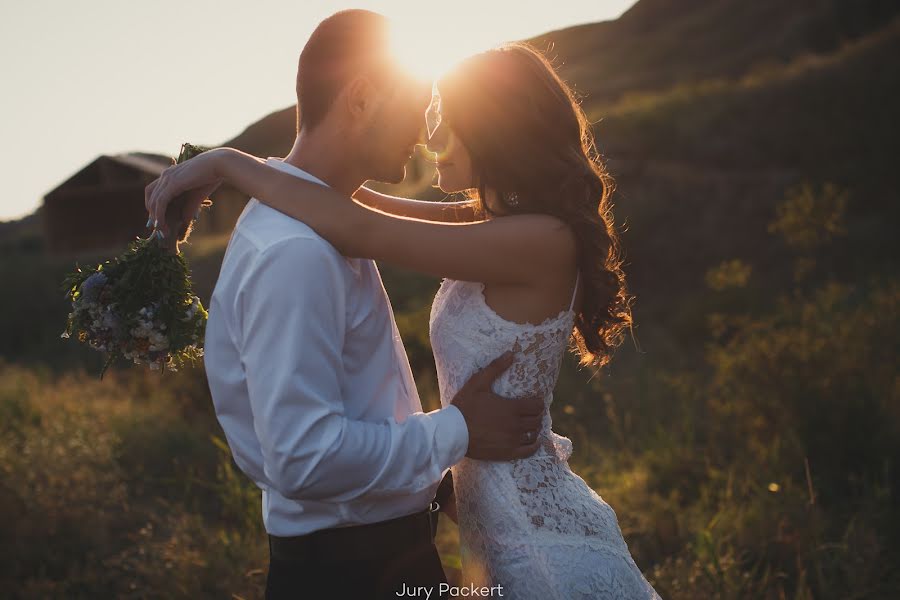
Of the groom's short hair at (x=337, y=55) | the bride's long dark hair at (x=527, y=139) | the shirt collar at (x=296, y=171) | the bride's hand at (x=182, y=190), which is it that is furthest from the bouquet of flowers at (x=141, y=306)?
the bride's long dark hair at (x=527, y=139)

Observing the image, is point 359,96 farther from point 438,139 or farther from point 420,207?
point 420,207

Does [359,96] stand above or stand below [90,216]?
above

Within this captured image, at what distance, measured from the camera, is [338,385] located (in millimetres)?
1829

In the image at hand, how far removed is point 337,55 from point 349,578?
4.77 feet

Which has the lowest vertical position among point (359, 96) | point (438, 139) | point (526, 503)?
point (526, 503)

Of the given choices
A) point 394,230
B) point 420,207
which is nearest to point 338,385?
point 394,230

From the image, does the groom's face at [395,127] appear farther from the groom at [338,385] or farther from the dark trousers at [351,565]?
the dark trousers at [351,565]

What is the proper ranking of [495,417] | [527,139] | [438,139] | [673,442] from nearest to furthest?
[495,417], [527,139], [438,139], [673,442]

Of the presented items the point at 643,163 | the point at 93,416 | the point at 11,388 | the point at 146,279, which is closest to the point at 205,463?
the point at 93,416

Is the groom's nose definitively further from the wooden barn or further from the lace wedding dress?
the wooden barn

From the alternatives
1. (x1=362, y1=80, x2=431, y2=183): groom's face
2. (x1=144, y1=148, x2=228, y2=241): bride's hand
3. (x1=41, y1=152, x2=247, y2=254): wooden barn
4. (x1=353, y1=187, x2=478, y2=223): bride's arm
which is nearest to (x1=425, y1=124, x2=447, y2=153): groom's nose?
(x1=362, y1=80, x2=431, y2=183): groom's face

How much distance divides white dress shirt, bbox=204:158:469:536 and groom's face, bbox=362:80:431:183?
257mm

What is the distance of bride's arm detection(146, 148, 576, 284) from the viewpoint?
198 centimetres

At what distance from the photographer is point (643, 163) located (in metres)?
18.1
